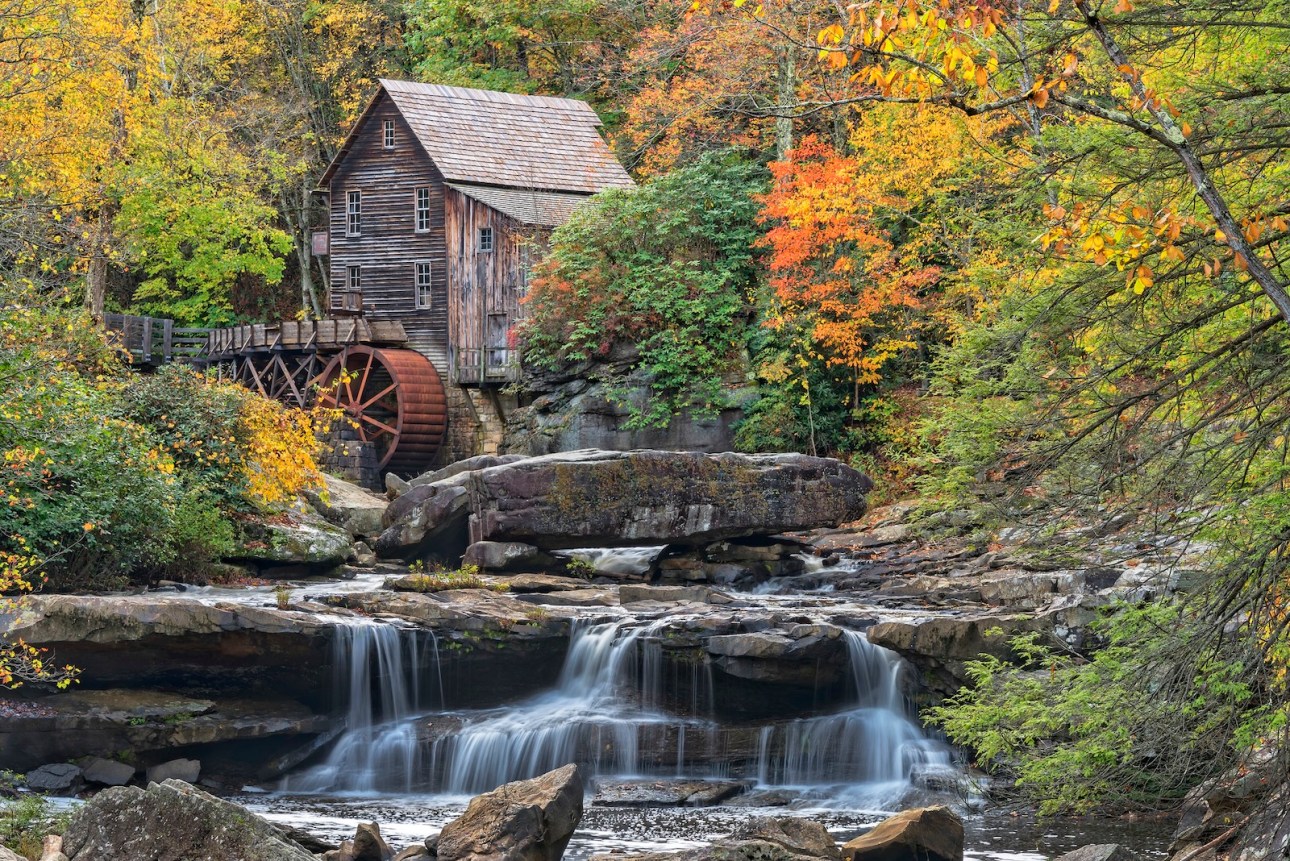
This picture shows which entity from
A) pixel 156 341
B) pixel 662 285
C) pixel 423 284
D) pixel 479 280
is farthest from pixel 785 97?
pixel 156 341

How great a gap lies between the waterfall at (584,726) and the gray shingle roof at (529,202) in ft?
65.6

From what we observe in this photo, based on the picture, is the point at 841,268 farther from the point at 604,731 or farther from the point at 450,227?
the point at 604,731

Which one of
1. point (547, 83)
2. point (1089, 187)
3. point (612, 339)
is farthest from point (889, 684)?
point (547, 83)

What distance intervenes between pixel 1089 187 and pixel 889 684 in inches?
354

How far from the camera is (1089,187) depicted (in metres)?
8.38

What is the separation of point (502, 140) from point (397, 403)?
781cm

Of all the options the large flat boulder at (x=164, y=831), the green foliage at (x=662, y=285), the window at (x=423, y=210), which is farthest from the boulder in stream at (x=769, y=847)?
the window at (x=423, y=210)

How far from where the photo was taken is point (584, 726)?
1574 cm

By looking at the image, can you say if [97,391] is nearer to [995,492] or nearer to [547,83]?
[995,492]

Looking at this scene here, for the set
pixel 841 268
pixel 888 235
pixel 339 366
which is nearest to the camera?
pixel 841 268

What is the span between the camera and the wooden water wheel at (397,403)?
115 ft

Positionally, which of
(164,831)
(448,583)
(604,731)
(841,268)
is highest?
(841,268)

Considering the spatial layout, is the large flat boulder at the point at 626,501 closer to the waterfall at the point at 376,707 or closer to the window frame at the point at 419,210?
the waterfall at the point at 376,707

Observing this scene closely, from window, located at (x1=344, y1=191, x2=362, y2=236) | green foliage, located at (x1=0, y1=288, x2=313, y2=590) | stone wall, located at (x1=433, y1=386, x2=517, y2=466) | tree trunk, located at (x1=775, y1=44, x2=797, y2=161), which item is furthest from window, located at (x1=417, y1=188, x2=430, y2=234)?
green foliage, located at (x1=0, y1=288, x2=313, y2=590)
